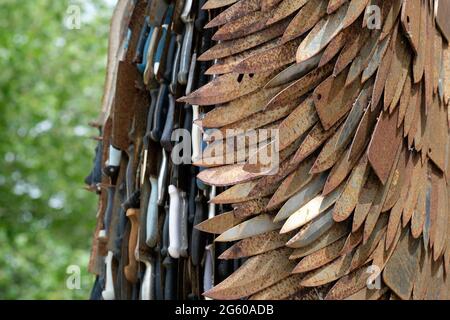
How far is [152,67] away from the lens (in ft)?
9.22

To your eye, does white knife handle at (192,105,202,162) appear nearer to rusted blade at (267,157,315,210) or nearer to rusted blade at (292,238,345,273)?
rusted blade at (267,157,315,210)

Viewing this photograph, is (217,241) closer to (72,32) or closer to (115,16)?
(115,16)

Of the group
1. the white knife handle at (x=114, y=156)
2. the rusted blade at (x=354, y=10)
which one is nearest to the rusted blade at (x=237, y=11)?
the rusted blade at (x=354, y=10)

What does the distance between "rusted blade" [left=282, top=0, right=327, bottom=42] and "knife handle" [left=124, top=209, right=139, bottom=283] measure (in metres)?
0.86

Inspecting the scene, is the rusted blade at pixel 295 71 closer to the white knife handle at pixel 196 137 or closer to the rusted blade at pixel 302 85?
the rusted blade at pixel 302 85

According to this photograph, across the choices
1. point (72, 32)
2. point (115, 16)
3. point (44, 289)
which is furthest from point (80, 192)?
point (115, 16)

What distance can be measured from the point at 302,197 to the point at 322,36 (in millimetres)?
335

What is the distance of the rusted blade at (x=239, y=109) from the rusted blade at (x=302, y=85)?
5 centimetres

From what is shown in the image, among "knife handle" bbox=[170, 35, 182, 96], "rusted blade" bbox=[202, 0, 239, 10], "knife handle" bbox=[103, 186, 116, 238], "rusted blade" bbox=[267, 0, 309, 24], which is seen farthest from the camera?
"knife handle" bbox=[103, 186, 116, 238]

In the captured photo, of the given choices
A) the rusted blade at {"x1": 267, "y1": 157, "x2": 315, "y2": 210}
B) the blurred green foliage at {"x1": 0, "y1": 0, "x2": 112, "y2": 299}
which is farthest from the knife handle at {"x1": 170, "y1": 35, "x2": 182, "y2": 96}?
the blurred green foliage at {"x1": 0, "y1": 0, "x2": 112, "y2": 299}

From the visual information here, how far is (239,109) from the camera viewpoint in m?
2.22

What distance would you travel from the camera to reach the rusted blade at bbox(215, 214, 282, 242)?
7.17ft

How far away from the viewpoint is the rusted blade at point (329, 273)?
2113 millimetres

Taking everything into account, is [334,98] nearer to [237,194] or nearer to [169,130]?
[237,194]
